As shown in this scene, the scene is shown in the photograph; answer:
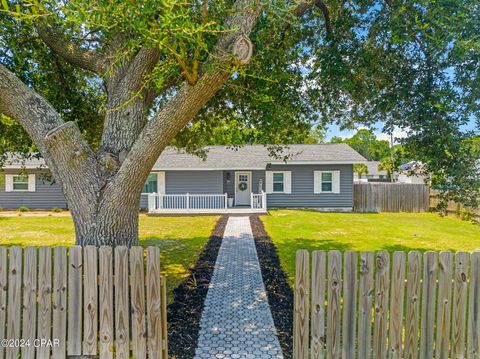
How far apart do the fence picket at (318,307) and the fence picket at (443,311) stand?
116 centimetres

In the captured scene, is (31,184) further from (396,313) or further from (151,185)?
(396,313)

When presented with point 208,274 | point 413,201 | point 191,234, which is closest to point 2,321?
point 208,274

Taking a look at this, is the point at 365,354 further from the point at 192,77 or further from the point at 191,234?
the point at 191,234

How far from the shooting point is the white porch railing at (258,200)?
1702cm

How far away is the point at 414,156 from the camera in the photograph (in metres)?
4.86

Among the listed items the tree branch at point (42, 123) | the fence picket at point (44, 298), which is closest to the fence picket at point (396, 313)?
the fence picket at point (44, 298)

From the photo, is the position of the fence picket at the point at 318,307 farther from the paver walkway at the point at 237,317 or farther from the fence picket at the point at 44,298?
the fence picket at the point at 44,298

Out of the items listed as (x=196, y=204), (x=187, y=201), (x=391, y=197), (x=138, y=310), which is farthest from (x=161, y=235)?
(x=391, y=197)

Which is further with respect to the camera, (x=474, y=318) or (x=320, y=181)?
(x=320, y=181)

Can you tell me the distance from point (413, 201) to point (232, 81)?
16690 mm

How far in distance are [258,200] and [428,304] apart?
1515 cm

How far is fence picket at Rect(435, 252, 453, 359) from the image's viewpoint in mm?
3125

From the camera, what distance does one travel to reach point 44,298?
10.8 feet

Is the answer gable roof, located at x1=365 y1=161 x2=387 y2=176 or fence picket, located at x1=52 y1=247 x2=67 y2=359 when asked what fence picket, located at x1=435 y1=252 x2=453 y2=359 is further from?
gable roof, located at x1=365 y1=161 x2=387 y2=176
